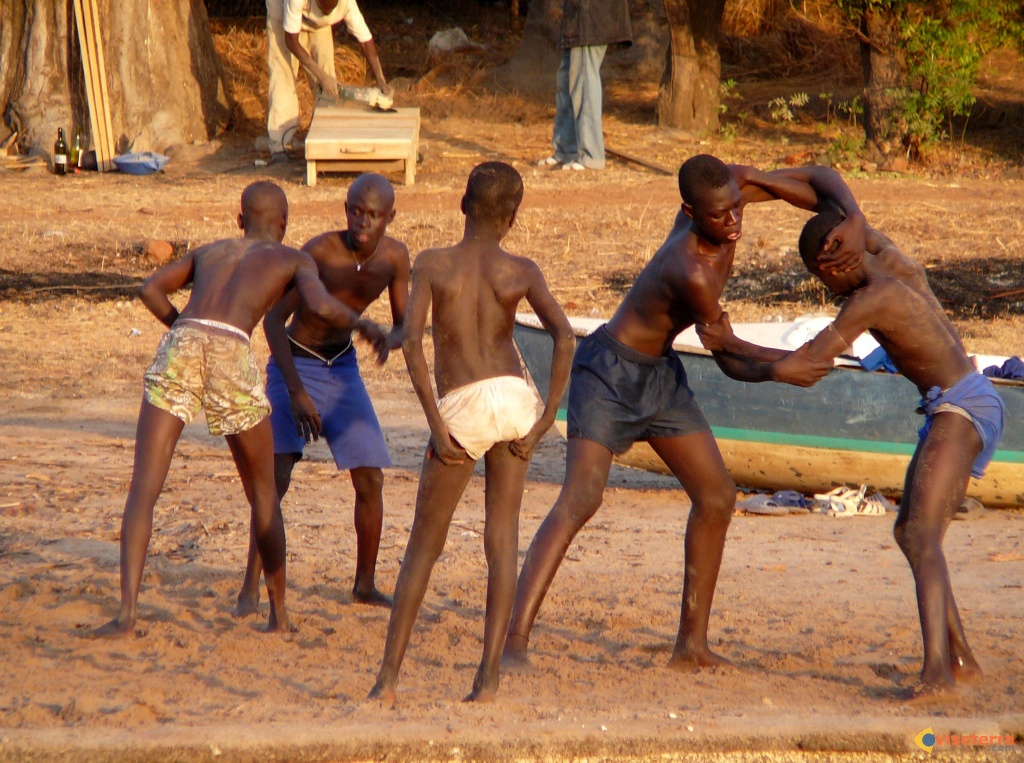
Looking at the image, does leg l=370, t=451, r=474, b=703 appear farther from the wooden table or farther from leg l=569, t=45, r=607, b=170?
leg l=569, t=45, r=607, b=170

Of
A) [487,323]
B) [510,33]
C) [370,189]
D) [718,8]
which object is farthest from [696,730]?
[510,33]

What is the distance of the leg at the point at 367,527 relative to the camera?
5043 mm

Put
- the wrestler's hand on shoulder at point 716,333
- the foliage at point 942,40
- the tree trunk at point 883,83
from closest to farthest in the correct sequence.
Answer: the wrestler's hand on shoulder at point 716,333 → the foliage at point 942,40 → the tree trunk at point 883,83

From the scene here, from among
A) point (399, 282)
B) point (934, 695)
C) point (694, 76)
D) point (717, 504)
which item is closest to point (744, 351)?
point (717, 504)

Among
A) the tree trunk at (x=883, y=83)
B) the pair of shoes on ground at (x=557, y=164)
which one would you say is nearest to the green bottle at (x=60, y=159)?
the pair of shoes on ground at (x=557, y=164)

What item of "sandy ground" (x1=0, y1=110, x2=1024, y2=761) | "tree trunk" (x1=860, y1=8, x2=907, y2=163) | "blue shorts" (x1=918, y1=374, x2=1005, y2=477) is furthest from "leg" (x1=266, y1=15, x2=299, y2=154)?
"blue shorts" (x1=918, y1=374, x2=1005, y2=477)

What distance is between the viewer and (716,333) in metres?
4.22

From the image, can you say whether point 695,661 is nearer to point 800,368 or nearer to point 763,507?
point 800,368

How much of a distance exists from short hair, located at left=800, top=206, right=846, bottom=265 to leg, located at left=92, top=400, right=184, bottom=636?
227 cm

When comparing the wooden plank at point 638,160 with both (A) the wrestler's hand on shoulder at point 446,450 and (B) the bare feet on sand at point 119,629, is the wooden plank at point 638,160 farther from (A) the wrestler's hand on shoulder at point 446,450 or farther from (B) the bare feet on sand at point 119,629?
(A) the wrestler's hand on shoulder at point 446,450

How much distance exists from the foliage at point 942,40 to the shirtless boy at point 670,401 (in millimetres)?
10665

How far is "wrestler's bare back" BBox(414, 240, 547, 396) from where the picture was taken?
377 centimetres

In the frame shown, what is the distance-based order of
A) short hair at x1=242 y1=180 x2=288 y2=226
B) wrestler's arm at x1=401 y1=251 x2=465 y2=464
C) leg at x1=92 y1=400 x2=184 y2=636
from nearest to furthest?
wrestler's arm at x1=401 y1=251 x2=465 y2=464
leg at x1=92 y1=400 x2=184 y2=636
short hair at x1=242 y1=180 x2=288 y2=226

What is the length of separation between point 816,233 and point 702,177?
47cm
